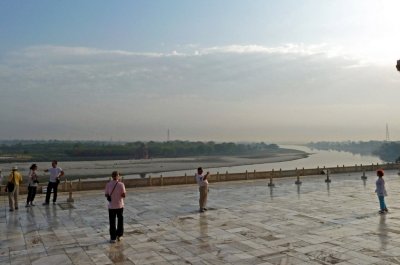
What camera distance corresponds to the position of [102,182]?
19188 mm

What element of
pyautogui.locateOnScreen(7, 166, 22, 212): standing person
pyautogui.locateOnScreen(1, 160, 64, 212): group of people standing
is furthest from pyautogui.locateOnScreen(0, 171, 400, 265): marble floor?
pyautogui.locateOnScreen(1, 160, 64, 212): group of people standing

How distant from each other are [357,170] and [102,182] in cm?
1981

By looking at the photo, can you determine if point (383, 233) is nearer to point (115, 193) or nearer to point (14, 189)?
point (115, 193)

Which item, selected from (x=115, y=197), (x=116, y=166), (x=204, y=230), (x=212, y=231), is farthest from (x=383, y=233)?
(x=116, y=166)

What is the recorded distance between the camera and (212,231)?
9.80 metres

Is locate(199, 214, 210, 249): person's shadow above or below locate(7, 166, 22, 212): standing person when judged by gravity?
below

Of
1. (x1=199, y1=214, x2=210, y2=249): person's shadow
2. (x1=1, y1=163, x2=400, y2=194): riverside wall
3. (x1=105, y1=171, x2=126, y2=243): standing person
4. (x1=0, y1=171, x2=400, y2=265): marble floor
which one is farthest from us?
Result: (x1=1, y1=163, x2=400, y2=194): riverside wall

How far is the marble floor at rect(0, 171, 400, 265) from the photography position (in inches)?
301

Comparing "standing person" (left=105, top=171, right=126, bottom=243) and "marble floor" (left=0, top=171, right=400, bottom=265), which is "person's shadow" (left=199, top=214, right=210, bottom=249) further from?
"standing person" (left=105, top=171, right=126, bottom=243)

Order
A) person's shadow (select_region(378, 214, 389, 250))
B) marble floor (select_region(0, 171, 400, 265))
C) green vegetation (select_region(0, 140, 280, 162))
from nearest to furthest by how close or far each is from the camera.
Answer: marble floor (select_region(0, 171, 400, 265)) < person's shadow (select_region(378, 214, 389, 250)) < green vegetation (select_region(0, 140, 280, 162))

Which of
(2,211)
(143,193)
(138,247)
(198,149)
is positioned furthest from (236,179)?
(198,149)

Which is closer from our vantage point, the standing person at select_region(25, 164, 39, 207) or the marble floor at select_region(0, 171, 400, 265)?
the marble floor at select_region(0, 171, 400, 265)

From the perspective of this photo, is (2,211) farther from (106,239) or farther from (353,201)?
(353,201)

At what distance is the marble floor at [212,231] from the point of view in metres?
7.64
